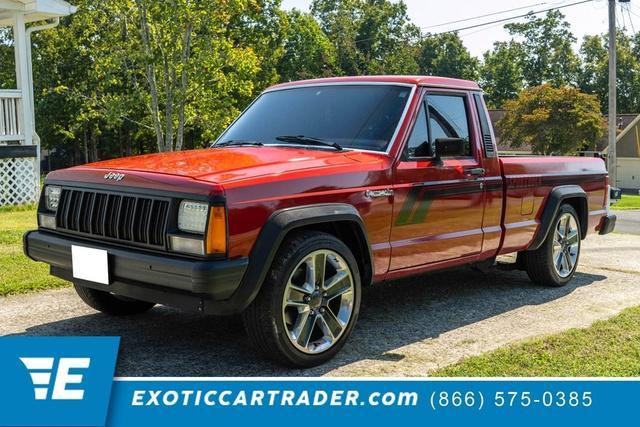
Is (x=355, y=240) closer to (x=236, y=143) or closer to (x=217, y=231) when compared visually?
(x=217, y=231)

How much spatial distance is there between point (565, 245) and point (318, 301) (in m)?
3.76

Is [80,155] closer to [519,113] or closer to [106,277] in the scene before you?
[519,113]

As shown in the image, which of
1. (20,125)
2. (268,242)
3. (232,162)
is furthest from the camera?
(20,125)

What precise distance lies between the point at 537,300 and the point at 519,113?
43.9 meters

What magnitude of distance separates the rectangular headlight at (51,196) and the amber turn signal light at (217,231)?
1.57 m

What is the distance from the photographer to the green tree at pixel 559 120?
151 feet

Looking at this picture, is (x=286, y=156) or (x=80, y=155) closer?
(x=286, y=156)

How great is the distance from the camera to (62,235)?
191 inches

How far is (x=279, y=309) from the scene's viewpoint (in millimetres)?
4266

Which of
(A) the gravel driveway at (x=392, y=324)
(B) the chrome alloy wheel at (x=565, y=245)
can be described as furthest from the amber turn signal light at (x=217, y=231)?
(B) the chrome alloy wheel at (x=565, y=245)

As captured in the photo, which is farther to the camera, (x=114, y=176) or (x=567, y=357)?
(x=567, y=357)

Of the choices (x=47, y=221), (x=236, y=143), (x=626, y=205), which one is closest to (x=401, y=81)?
(x=236, y=143)

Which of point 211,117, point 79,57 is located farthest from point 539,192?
point 79,57

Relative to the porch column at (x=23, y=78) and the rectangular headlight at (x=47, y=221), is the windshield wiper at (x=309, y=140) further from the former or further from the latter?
the porch column at (x=23, y=78)
